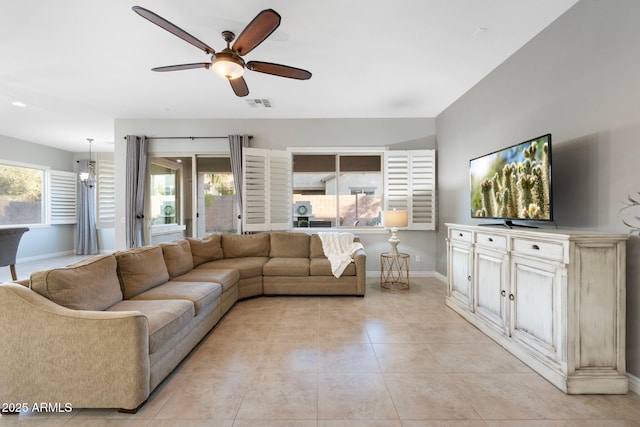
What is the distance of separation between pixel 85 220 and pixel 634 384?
1006 centimetres

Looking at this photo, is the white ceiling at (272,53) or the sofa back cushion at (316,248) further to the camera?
the sofa back cushion at (316,248)

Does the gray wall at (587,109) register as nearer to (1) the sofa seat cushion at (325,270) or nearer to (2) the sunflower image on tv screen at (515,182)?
(2) the sunflower image on tv screen at (515,182)

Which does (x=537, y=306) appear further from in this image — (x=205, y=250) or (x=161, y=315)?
(x=205, y=250)

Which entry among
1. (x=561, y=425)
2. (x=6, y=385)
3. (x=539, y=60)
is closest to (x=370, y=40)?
(x=539, y=60)

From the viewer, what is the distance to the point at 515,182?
251 centimetres

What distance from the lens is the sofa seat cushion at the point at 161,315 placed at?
1.84 metres

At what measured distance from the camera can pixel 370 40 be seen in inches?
108

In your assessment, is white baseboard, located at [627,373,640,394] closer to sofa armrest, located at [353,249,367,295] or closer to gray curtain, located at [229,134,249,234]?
sofa armrest, located at [353,249,367,295]

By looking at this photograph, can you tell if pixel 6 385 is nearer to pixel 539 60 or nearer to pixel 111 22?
pixel 111 22

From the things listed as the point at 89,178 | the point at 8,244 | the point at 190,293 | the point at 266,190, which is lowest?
the point at 190,293

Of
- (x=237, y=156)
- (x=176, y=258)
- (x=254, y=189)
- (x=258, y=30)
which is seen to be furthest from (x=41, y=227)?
(x=258, y=30)

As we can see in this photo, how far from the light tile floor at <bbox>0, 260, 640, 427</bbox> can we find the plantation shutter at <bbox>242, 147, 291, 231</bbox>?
2.18m

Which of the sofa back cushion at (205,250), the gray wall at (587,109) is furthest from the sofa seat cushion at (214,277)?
the gray wall at (587,109)

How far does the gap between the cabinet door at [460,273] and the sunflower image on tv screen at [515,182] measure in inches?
17.2
